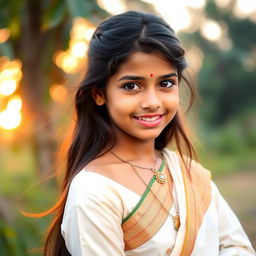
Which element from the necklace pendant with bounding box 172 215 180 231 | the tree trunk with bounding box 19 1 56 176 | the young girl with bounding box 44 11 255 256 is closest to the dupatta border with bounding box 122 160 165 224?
the young girl with bounding box 44 11 255 256

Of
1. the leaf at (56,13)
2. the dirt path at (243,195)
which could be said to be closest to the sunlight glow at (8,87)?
the leaf at (56,13)

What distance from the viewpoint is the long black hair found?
1727mm

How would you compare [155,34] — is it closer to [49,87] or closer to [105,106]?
[105,106]

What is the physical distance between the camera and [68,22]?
3.40 meters

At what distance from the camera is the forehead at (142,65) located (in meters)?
1.70

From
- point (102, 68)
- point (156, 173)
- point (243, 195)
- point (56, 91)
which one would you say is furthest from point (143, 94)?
point (243, 195)

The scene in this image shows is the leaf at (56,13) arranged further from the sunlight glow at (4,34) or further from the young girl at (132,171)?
the young girl at (132,171)

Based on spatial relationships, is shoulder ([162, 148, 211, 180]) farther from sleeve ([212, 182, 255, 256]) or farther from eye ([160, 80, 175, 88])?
eye ([160, 80, 175, 88])

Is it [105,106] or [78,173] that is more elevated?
[105,106]

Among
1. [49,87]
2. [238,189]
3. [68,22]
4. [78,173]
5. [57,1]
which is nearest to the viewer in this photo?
[78,173]

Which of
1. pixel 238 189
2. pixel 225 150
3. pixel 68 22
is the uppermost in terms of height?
pixel 68 22

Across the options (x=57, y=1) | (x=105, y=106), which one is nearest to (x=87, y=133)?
(x=105, y=106)

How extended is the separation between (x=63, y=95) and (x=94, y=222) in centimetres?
248

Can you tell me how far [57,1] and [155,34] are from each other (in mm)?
925
